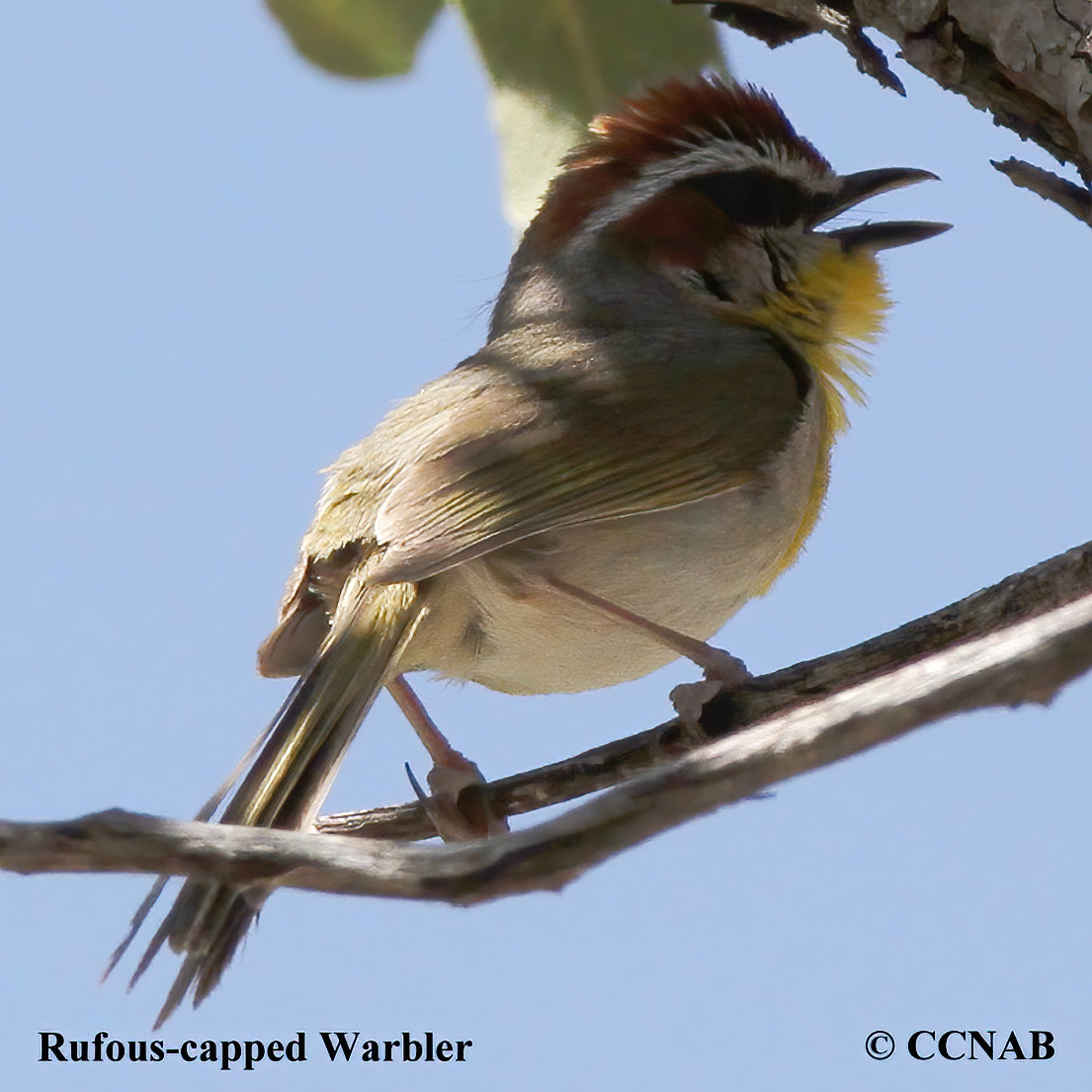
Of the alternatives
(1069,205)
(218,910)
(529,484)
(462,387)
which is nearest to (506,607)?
(529,484)

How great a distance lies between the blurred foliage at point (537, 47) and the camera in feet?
13.8

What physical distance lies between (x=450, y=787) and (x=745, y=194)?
1.83 metres

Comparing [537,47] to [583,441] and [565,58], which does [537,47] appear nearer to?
[565,58]

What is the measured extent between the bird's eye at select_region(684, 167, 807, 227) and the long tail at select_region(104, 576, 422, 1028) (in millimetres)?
1550

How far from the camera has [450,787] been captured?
3.68 metres

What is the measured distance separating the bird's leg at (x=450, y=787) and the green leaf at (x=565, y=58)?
1586 millimetres

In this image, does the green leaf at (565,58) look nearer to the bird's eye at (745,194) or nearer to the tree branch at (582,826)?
the bird's eye at (745,194)

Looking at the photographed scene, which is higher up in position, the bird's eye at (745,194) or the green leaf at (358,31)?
the green leaf at (358,31)

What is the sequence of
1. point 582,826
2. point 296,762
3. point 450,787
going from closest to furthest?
point 582,826, point 296,762, point 450,787

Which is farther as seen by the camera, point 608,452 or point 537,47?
point 537,47

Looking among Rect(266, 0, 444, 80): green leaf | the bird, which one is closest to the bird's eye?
the bird

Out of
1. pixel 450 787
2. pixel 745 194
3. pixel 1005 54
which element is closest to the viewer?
pixel 1005 54

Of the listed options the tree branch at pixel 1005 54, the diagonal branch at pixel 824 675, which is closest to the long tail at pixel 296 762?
the diagonal branch at pixel 824 675

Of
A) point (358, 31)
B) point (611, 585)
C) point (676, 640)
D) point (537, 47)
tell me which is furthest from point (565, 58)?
point (676, 640)
